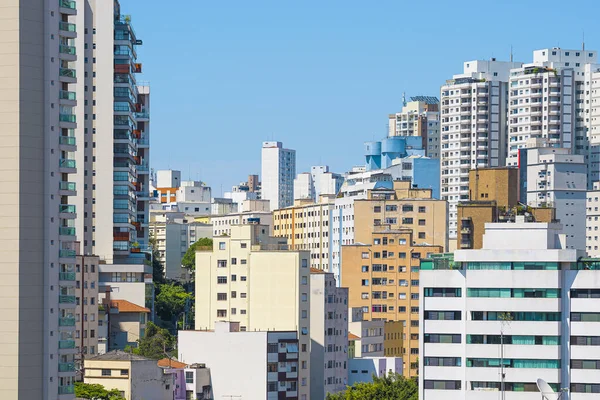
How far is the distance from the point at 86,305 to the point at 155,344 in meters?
6.87

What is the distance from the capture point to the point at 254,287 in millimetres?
126500

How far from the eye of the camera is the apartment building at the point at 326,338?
126 metres

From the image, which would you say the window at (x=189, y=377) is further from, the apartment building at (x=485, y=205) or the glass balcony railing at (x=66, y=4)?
the glass balcony railing at (x=66, y=4)

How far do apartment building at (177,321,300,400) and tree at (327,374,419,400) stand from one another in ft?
22.7

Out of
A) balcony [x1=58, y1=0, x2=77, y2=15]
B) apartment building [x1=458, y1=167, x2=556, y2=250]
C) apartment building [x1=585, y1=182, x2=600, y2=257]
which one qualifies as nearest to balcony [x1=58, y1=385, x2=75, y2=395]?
balcony [x1=58, y1=0, x2=77, y2=15]

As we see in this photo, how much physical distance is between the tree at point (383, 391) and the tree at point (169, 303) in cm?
4038

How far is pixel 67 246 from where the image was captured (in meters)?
78.8

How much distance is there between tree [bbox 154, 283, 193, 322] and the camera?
149 m

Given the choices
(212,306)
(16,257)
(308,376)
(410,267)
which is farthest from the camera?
(410,267)

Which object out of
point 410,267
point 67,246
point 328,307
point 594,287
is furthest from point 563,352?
point 410,267

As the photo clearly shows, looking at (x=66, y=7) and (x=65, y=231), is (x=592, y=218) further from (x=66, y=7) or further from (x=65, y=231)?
(x=65, y=231)

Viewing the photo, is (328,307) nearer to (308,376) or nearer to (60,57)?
(308,376)

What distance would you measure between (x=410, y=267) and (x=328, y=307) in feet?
97.4

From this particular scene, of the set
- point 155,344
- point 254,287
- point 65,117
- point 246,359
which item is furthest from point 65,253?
point 254,287
